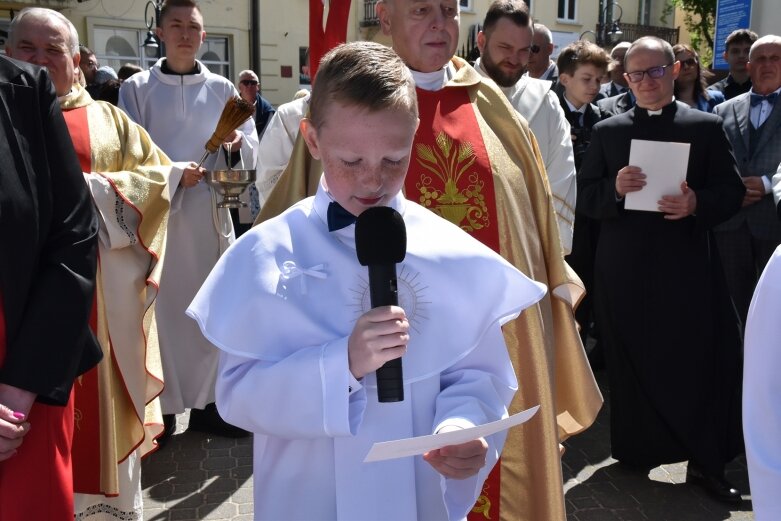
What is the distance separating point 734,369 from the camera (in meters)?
4.43

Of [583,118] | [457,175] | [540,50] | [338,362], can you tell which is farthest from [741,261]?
[338,362]

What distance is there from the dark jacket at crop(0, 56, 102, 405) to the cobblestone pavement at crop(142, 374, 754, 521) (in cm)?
200

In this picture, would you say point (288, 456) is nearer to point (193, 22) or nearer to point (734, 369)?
point (734, 369)

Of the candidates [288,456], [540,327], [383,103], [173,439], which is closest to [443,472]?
[288,456]

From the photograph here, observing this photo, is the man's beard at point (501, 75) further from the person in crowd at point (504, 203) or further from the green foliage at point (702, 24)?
the green foliage at point (702, 24)

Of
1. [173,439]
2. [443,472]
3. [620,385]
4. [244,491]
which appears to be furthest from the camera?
[173,439]

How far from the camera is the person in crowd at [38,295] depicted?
6.88 feet

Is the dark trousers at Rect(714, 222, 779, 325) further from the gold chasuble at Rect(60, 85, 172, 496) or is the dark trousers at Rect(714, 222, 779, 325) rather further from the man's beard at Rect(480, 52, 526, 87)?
the gold chasuble at Rect(60, 85, 172, 496)

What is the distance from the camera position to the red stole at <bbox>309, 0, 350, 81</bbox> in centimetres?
290

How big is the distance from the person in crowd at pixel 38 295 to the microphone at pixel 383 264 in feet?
3.11

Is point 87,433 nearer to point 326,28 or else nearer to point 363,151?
point 326,28

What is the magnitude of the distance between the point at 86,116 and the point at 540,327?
212 cm

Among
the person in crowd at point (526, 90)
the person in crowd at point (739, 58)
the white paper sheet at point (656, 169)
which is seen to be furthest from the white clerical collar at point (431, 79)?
the person in crowd at point (739, 58)

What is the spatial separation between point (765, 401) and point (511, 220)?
1.33 m
